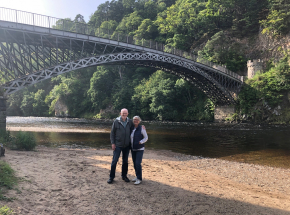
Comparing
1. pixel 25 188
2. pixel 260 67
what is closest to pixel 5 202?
pixel 25 188

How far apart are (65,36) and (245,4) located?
50.7 meters

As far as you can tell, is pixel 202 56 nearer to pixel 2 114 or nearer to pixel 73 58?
pixel 73 58

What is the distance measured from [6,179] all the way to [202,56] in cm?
5126

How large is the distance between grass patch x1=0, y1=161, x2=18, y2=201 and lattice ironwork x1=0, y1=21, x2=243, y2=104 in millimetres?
16380

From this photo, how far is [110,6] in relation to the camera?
96.7 m

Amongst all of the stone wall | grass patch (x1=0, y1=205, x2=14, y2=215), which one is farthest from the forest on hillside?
grass patch (x1=0, y1=205, x2=14, y2=215)

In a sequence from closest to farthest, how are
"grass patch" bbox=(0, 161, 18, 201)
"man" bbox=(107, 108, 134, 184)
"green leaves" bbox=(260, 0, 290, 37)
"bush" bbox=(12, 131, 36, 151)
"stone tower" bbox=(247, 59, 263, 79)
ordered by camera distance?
"grass patch" bbox=(0, 161, 18, 201) → "man" bbox=(107, 108, 134, 184) → "bush" bbox=(12, 131, 36, 151) → "green leaves" bbox=(260, 0, 290, 37) → "stone tower" bbox=(247, 59, 263, 79)

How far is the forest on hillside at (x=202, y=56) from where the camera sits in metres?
40.4

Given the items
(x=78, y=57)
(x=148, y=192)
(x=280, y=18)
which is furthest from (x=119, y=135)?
(x=280, y=18)

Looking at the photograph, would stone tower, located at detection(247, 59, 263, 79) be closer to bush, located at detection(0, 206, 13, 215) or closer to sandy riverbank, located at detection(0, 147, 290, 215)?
sandy riverbank, located at detection(0, 147, 290, 215)

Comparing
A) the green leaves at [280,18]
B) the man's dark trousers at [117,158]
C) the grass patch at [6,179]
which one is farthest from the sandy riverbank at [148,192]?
the green leaves at [280,18]

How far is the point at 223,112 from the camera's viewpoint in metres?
45.1

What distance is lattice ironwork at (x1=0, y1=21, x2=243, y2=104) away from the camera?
68.0 feet

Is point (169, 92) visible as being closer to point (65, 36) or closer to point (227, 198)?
point (65, 36)
